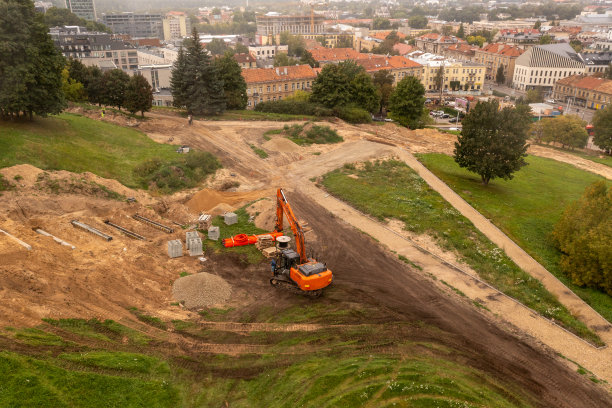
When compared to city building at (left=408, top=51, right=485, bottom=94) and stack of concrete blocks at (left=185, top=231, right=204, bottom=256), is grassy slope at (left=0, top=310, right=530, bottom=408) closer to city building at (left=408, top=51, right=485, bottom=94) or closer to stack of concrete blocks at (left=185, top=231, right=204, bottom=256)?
stack of concrete blocks at (left=185, top=231, right=204, bottom=256)

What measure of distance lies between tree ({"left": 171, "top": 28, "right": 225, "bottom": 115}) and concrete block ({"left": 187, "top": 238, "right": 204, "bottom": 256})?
37.2 m

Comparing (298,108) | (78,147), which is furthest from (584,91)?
(78,147)

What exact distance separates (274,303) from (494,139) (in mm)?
26349

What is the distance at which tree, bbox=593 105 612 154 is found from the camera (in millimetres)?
66375

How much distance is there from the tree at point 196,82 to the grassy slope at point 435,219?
26911 millimetres

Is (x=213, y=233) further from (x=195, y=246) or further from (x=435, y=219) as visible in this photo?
(x=435, y=219)

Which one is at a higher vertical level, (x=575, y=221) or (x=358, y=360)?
(x=575, y=221)

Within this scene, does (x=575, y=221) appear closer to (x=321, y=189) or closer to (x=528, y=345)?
(x=528, y=345)

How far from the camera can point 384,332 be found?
23.0 m

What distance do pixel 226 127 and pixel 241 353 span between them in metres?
41.6

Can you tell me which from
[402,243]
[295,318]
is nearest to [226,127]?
[402,243]

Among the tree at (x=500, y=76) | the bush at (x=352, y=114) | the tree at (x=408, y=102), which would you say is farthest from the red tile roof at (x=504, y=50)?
the bush at (x=352, y=114)

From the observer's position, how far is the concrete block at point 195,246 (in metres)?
29.5

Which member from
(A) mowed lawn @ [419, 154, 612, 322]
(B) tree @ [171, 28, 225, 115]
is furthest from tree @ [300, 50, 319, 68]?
(A) mowed lawn @ [419, 154, 612, 322]
